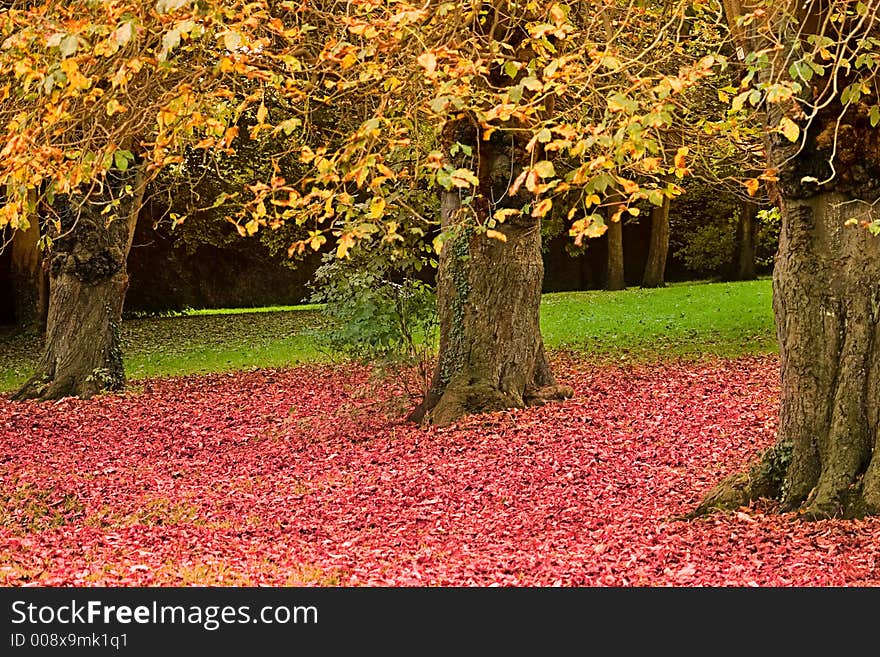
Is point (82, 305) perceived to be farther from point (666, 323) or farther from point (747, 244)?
point (747, 244)

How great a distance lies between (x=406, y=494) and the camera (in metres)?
8.41

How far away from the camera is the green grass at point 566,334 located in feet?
55.5

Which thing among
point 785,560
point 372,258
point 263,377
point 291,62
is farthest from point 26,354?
point 785,560

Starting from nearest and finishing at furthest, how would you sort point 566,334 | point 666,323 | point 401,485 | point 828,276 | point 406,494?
point 828,276 → point 406,494 → point 401,485 → point 566,334 → point 666,323

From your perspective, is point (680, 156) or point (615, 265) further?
point (615, 265)

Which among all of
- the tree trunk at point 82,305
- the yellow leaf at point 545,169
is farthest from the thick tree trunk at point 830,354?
the tree trunk at point 82,305

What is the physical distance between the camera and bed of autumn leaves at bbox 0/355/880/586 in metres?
5.94

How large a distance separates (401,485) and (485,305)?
2678mm

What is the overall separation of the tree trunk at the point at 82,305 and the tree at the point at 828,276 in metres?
9.76

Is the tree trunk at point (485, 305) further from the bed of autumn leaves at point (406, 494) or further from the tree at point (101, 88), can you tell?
the tree at point (101, 88)

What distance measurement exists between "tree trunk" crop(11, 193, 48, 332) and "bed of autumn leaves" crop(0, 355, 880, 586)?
997 centimetres

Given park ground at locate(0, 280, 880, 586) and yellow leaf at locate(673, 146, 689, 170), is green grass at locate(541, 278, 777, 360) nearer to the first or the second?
park ground at locate(0, 280, 880, 586)

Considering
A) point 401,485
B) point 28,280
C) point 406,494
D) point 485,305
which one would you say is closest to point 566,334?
point 485,305

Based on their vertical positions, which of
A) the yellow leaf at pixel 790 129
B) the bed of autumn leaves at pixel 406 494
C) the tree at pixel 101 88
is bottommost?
the bed of autumn leaves at pixel 406 494
